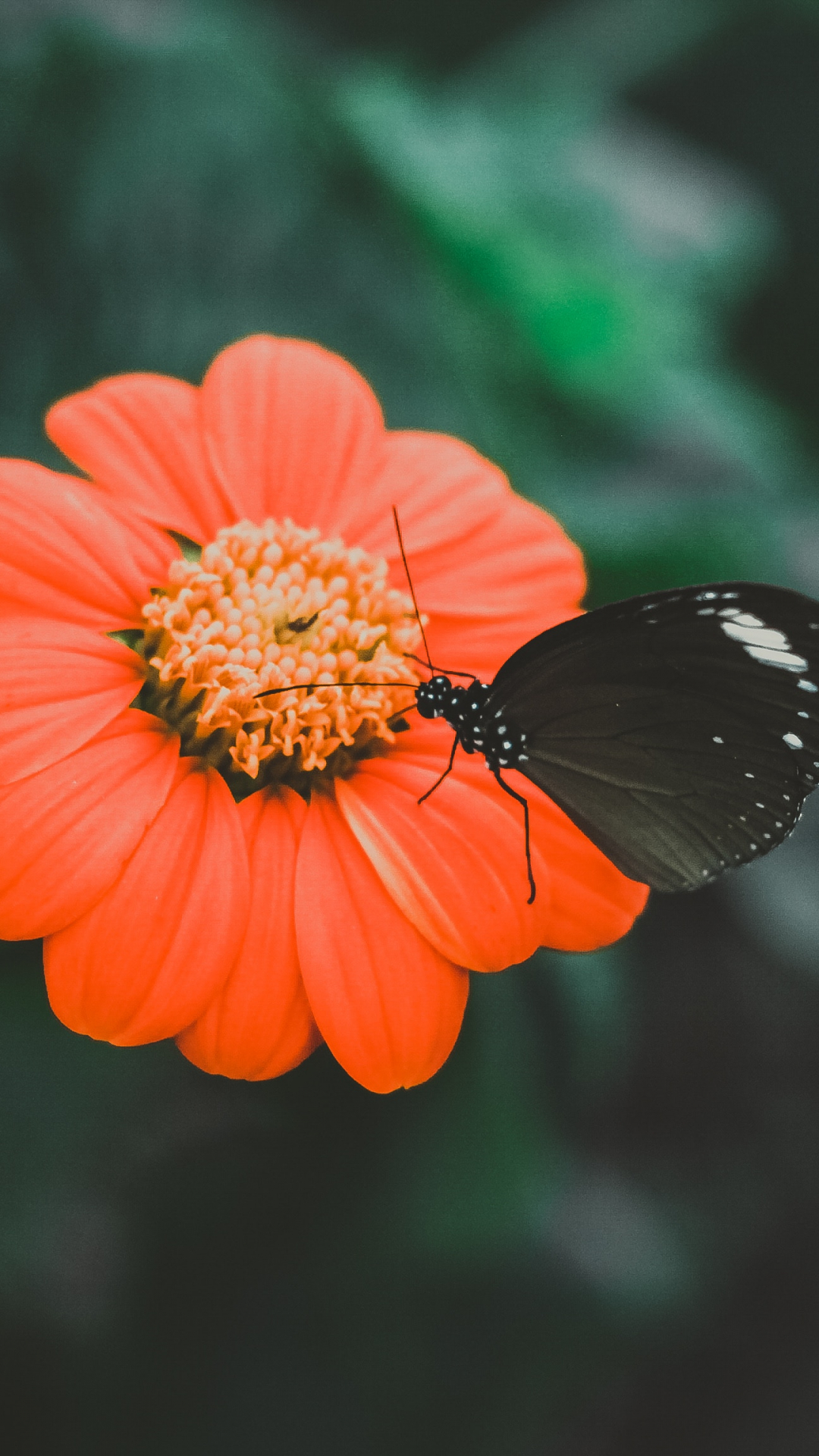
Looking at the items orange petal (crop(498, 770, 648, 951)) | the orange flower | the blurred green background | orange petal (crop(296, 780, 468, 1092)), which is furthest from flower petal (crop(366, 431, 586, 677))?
the blurred green background

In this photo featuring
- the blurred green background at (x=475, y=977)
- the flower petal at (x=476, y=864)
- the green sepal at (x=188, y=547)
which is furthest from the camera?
the blurred green background at (x=475, y=977)

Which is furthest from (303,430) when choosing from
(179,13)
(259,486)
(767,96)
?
(767,96)

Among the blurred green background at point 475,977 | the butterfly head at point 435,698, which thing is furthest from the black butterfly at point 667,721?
the blurred green background at point 475,977

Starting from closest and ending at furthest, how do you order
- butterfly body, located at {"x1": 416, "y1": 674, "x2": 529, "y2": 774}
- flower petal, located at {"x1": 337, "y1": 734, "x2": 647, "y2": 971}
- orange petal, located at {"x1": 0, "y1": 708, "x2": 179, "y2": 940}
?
orange petal, located at {"x1": 0, "y1": 708, "x2": 179, "y2": 940} → flower petal, located at {"x1": 337, "y1": 734, "x2": 647, "y2": 971} → butterfly body, located at {"x1": 416, "y1": 674, "x2": 529, "y2": 774}

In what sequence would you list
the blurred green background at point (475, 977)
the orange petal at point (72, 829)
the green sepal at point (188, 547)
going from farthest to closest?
the blurred green background at point (475, 977), the green sepal at point (188, 547), the orange petal at point (72, 829)

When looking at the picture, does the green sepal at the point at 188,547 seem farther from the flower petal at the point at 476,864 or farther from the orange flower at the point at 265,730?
the flower petal at the point at 476,864

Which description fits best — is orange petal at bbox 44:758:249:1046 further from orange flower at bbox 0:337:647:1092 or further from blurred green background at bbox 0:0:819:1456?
blurred green background at bbox 0:0:819:1456
